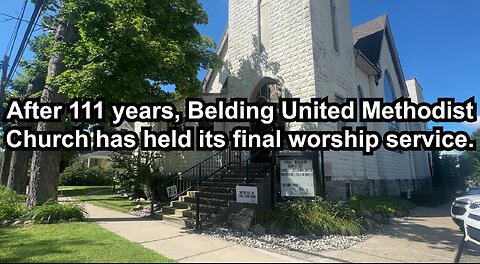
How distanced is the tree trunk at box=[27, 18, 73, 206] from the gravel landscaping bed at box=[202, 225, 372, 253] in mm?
6148

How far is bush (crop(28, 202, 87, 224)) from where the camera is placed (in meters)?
8.95

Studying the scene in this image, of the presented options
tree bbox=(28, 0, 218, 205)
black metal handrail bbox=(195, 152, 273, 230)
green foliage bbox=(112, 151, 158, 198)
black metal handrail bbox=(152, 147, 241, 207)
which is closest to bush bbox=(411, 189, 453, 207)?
black metal handrail bbox=(195, 152, 273, 230)

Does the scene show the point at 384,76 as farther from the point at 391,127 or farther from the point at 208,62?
the point at 208,62

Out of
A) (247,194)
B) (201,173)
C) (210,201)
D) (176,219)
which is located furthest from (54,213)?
(201,173)

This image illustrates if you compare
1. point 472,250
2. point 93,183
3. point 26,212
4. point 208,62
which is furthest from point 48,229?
point 93,183

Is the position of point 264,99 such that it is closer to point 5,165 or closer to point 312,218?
point 312,218

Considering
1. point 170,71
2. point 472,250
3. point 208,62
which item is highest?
point 208,62

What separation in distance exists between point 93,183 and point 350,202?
27718 mm

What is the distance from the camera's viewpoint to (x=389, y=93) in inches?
808

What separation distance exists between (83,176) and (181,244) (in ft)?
88.7

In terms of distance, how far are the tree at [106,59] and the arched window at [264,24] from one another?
374cm

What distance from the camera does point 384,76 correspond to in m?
19.4

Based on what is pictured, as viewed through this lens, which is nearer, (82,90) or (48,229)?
(48,229)

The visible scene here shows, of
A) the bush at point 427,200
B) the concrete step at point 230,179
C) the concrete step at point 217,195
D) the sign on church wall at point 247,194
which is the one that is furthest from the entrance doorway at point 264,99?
the bush at point 427,200
